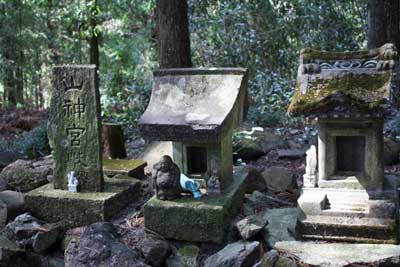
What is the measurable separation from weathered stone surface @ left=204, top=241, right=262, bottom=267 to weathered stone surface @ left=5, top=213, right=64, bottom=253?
201 cm

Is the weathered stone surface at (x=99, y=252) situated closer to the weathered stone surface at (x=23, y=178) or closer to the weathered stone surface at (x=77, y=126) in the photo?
the weathered stone surface at (x=77, y=126)

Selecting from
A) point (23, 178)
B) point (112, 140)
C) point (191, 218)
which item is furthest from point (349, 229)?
point (112, 140)

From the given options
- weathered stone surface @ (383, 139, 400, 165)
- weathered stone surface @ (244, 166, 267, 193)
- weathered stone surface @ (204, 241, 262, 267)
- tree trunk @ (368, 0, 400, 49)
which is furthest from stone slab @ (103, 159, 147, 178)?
tree trunk @ (368, 0, 400, 49)

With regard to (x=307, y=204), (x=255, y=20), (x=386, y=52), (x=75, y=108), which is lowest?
(x=307, y=204)

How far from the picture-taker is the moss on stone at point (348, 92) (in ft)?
17.6

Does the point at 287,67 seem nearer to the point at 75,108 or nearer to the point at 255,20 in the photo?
the point at 255,20

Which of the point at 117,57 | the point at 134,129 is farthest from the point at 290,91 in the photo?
the point at 117,57

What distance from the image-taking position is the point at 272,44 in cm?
1479

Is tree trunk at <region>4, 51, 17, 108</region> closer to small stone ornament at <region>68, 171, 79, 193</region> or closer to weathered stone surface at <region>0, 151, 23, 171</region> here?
weathered stone surface at <region>0, 151, 23, 171</region>

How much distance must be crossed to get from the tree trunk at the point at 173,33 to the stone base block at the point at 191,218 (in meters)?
4.50

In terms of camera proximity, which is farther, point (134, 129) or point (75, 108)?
point (134, 129)

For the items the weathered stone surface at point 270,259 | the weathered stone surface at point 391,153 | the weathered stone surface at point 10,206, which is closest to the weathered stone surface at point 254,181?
the weathered stone surface at point 270,259

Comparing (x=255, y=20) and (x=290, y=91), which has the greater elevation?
(x=255, y=20)

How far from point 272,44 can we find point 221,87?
8.73 meters
